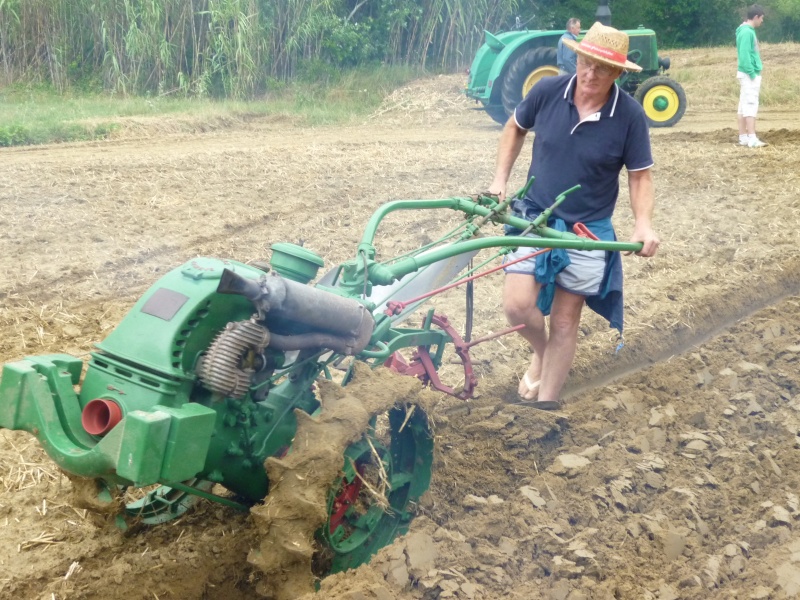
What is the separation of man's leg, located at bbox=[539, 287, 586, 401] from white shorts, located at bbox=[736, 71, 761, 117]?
791 cm

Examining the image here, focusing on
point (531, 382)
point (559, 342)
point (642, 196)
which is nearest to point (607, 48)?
point (642, 196)

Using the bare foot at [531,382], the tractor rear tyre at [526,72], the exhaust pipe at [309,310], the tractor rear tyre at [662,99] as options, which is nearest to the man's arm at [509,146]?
the bare foot at [531,382]

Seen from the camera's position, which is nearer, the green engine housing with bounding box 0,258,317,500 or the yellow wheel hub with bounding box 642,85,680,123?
the green engine housing with bounding box 0,258,317,500

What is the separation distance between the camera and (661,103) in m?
14.5

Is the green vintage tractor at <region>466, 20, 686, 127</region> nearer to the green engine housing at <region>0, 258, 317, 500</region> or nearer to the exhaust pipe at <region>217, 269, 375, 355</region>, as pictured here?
the exhaust pipe at <region>217, 269, 375, 355</region>

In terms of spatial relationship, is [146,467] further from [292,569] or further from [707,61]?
[707,61]

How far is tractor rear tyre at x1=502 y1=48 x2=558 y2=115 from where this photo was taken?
13.7m

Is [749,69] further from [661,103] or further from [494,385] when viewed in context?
[494,385]

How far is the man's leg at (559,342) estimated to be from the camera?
189 inches

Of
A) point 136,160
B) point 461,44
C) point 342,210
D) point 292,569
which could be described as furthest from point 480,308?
point 461,44

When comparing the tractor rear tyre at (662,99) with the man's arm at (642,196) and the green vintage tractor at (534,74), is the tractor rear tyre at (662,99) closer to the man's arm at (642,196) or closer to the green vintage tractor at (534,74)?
the green vintage tractor at (534,74)

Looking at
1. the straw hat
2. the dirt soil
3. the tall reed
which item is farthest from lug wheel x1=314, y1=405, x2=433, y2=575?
the tall reed

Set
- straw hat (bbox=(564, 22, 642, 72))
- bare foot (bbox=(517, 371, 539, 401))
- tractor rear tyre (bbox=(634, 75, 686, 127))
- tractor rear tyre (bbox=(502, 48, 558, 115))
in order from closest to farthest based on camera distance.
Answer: straw hat (bbox=(564, 22, 642, 72)) → bare foot (bbox=(517, 371, 539, 401)) → tractor rear tyre (bbox=(502, 48, 558, 115)) → tractor rear tyre (bbox=(634, 75, 686, 127))

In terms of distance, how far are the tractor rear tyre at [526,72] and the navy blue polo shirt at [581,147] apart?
9.29m
